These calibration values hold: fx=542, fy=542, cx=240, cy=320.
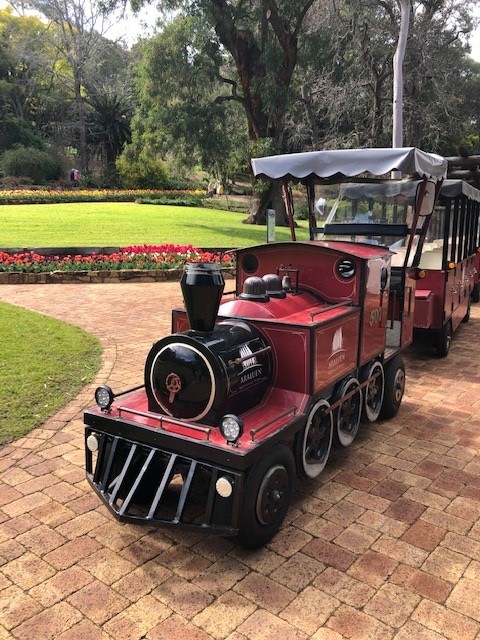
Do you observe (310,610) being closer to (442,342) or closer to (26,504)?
(26,504)

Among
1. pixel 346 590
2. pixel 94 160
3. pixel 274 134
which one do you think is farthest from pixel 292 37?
pixel 94 160

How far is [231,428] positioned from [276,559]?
2.71 ft

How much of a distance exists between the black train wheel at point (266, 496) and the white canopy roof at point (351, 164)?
3.03 metres

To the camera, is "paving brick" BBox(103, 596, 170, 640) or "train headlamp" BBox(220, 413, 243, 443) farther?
"train headlamp" BBox(220, 413, 243, 443)

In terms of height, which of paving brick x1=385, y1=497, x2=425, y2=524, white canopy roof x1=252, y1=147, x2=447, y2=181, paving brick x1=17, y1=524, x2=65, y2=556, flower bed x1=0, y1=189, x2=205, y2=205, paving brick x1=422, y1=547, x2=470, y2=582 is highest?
white canopy roof x1=252, y1=147, x2=447, y2=181

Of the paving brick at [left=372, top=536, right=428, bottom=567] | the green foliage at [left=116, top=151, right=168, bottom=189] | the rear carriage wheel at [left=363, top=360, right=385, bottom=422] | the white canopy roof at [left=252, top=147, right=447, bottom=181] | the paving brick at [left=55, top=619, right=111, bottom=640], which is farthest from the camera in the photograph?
the green foliage at [left=116, top=151, right=168, bottom=189]

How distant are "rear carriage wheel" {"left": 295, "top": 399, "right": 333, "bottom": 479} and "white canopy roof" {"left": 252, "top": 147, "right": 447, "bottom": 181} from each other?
2.45m

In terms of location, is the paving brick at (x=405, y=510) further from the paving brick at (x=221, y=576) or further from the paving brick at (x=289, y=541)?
the paving brick at (x=221, y=576)

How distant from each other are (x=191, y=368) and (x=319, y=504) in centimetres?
134

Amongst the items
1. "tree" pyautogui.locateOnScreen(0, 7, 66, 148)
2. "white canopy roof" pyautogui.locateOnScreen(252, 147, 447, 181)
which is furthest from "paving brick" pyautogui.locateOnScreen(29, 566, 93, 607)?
"tree" pyautogui.locateOnScreen(0, 7, 66, 148)

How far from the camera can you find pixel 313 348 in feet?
11.7

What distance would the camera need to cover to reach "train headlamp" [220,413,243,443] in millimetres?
2939

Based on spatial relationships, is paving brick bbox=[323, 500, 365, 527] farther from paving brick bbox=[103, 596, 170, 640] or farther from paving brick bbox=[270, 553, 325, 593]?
paving brick bbox=[103, 596, 170, 640]

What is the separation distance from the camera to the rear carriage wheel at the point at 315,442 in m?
3.66
